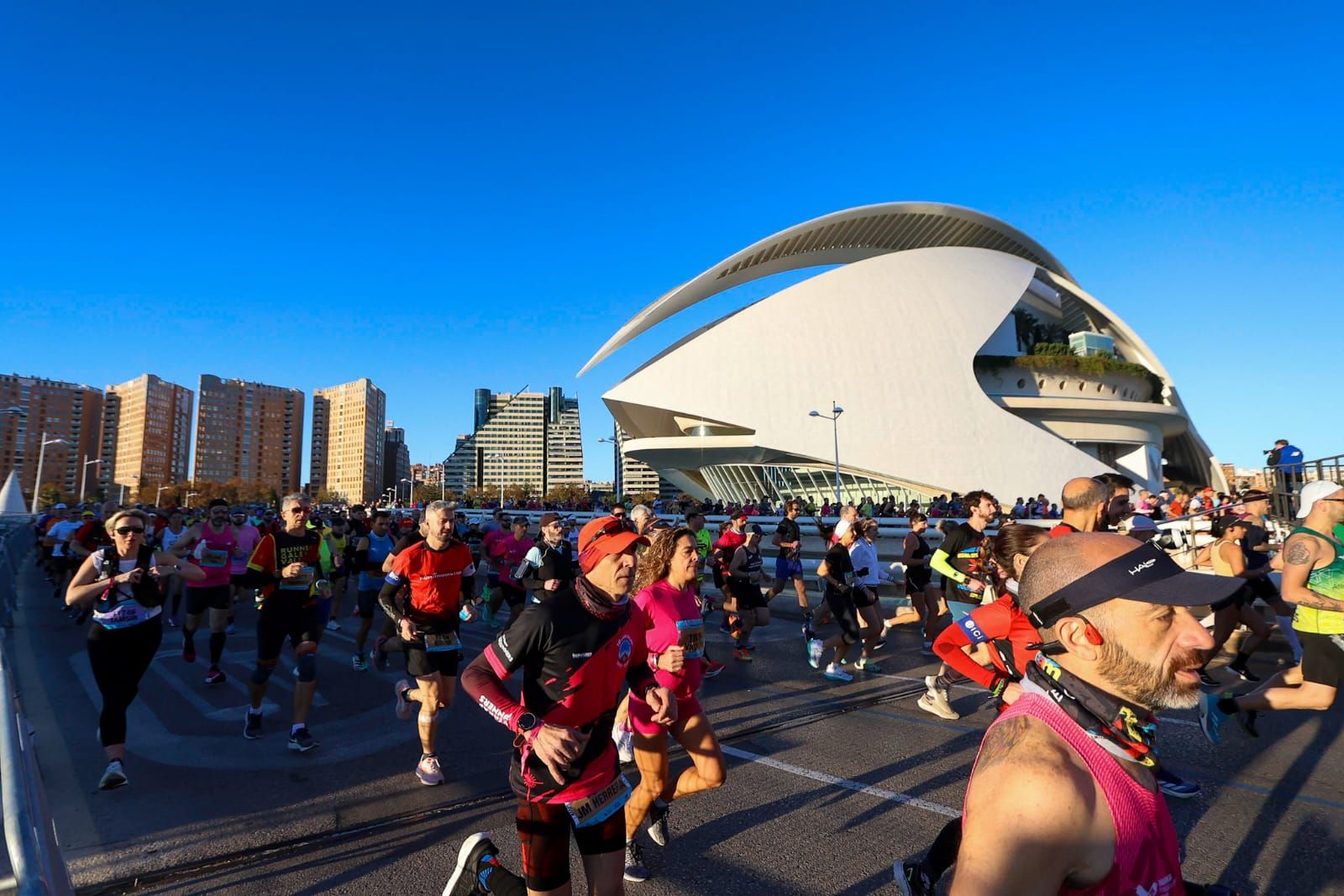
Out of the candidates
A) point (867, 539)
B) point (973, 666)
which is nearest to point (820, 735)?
point (973, 666)

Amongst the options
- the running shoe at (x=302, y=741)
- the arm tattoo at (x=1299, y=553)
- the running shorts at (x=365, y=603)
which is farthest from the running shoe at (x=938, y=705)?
the running shorts at (x=365, y=603)

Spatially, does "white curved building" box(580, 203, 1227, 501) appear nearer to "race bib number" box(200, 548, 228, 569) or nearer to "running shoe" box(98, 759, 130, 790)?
"race bib number" box(200, 548, 228, 569)

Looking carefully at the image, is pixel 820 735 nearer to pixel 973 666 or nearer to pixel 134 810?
pixel 973 666

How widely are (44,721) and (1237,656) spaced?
11.2 m

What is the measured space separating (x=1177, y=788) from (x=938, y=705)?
6.27 ft

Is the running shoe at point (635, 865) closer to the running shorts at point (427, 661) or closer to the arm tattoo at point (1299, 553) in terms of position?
the running shorts at point (427, 661)

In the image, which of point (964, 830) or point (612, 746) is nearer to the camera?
point (964, 830)

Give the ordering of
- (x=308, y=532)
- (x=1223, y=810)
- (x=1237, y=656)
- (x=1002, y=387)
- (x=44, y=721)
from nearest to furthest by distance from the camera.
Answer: (x=1223, y=810) < (x=44, y=721) < (x=308, y=532) < (x=1237, y=656) < (x=1002, y=387)

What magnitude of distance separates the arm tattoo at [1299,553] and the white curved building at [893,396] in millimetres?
35017

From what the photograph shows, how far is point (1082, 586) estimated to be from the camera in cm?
138

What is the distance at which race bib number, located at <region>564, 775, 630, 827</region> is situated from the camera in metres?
2.38

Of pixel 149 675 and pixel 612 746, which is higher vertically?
pixel 612 746

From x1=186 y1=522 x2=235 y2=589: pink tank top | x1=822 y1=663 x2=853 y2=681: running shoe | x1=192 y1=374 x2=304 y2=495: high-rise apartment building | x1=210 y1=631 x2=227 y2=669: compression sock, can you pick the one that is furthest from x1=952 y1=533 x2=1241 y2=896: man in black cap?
x1=192 y1=374 x2=304 y2=495: high-rise apartment building

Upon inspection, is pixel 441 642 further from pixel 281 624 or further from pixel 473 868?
pixel 473 868
